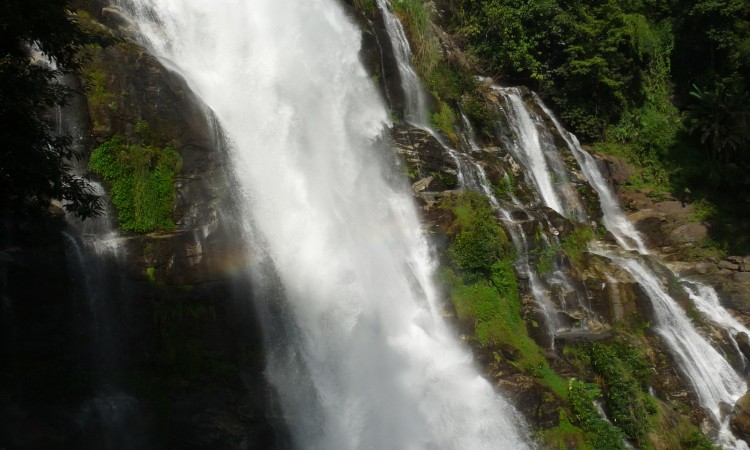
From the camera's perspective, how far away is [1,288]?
812 cm

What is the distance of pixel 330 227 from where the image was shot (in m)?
12.8

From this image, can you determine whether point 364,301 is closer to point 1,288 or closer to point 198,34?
point 1,288

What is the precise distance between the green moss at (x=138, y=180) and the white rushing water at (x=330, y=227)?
1.57 meters

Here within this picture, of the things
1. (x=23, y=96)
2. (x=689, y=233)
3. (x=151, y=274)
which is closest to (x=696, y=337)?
(x=689, y=233)

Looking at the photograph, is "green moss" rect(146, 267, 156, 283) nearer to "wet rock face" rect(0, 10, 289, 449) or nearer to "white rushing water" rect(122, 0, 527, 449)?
"wet rock face" rect(0, 10, 289, 449)

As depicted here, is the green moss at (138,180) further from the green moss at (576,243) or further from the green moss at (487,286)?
the green moss at (576,243)

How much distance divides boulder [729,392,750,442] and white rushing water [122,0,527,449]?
5807 mm

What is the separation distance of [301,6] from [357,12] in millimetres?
2033

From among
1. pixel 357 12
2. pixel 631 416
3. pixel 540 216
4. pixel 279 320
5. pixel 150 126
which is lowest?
pixel 631 416

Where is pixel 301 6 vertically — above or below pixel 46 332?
above

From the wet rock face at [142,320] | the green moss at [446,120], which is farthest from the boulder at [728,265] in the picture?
the wet rock face at [142,320]

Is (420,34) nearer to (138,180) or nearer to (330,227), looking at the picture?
(330,227)

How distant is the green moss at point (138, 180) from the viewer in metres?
10.1

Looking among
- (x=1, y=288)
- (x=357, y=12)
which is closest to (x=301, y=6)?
(x=357, y=12)
